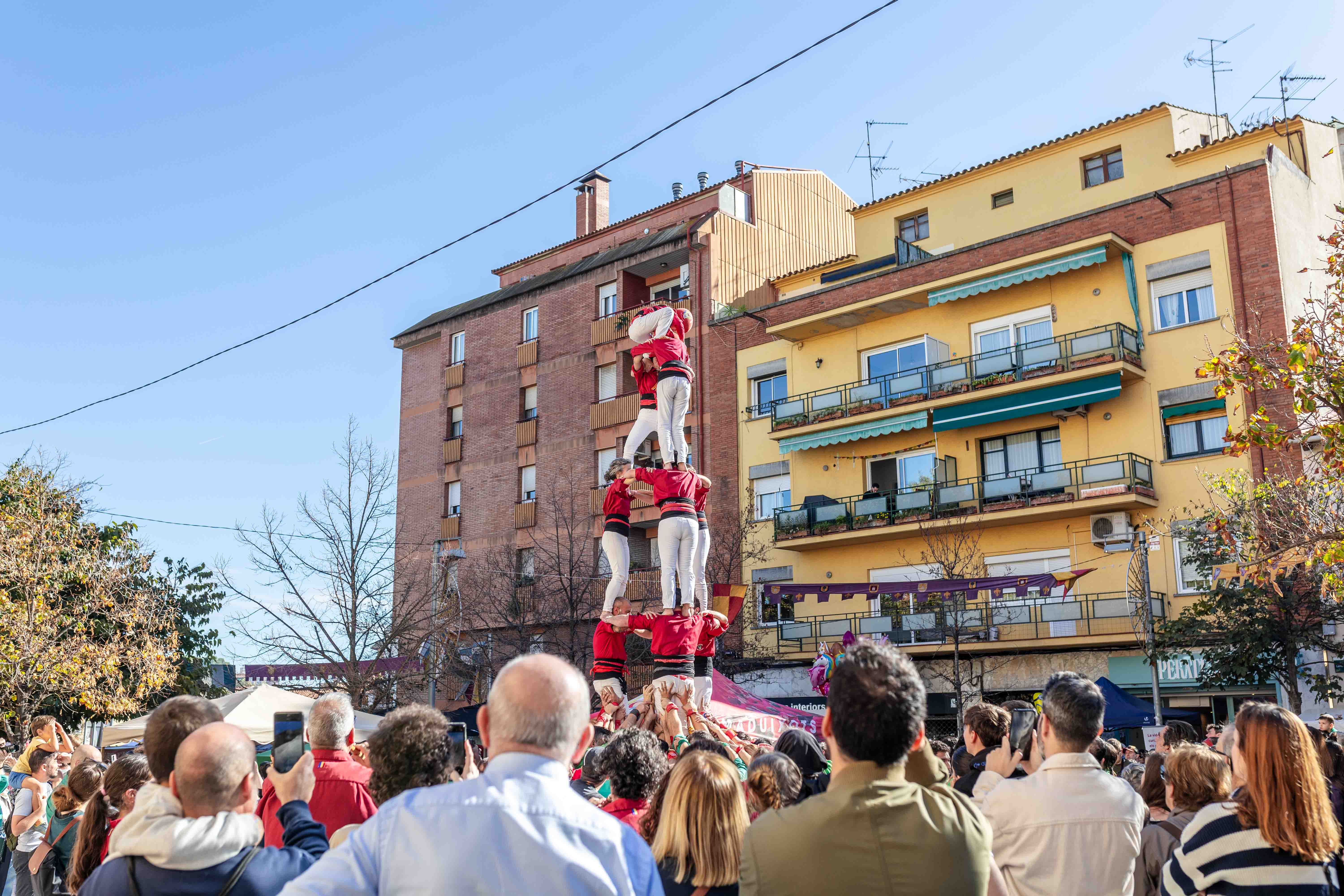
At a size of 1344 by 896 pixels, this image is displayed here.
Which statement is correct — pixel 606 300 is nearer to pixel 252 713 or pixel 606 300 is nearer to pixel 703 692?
pixel 252 713

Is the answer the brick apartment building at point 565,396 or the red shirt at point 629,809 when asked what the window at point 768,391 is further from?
the red shirt at point 629,809

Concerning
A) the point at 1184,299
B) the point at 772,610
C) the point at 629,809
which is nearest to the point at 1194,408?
the point at 1184,299

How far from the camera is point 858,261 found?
33.9m

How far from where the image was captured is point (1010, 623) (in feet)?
88.3

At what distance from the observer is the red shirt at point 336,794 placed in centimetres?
498

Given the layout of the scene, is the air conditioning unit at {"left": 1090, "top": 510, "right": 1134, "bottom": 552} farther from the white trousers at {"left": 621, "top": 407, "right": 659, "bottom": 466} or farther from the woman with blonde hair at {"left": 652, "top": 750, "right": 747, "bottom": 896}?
the woman with blonde hair at {"left": 652, "top": 750, "right": 747, "bottom": 896}

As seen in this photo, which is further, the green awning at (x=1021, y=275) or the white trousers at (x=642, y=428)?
the green awning at (x=1021, y=275)

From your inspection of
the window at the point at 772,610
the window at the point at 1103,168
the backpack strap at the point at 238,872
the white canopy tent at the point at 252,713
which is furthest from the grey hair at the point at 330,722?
the window at the point at 1103,168

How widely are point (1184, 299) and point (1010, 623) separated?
8.46 meters

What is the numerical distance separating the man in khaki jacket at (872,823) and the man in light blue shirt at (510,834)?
13.3 inches

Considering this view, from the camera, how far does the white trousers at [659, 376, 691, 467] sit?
12.8 m

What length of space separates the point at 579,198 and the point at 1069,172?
18502 millimetres

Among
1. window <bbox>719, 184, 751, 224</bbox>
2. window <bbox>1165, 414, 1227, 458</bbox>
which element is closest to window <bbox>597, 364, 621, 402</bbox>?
window <bbox>719, 184, 751, 224</bbox>

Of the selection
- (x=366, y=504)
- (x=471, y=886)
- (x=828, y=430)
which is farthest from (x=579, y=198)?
(x=471, y=886)
